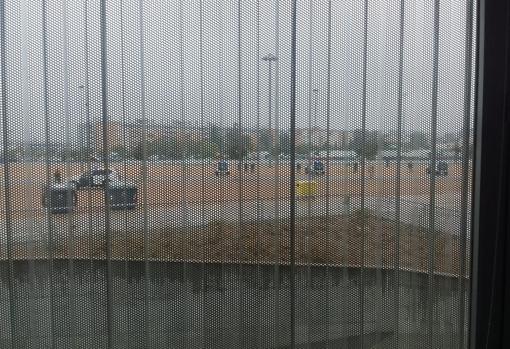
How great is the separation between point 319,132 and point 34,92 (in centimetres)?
90

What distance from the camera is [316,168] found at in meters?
1.48

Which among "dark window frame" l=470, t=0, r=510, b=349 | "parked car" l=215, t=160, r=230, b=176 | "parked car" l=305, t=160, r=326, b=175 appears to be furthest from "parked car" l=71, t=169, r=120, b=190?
"dark window frame" l=470, t=0, r=510, b=349

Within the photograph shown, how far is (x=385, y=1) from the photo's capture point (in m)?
1.54

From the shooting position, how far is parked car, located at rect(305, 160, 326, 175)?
147 cm

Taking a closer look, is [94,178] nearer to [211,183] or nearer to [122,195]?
[122,195]

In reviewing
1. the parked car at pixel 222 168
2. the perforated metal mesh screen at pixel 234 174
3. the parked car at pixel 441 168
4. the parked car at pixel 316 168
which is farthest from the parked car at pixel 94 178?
the parked car at pixel 441 168

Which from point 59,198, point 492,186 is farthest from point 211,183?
point 492,186

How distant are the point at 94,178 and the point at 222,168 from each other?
1.29 ft

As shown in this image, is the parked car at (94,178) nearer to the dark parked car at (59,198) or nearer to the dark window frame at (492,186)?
the dark parked car at (59,198)

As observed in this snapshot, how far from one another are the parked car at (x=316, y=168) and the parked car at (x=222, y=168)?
0.27 m

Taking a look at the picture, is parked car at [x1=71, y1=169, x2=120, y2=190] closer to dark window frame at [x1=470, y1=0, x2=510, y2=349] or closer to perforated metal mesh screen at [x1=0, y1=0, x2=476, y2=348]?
perforated metal mesh screen at [x1=0, y1=0, x2=476, y2=348]

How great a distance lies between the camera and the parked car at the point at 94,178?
134 cm

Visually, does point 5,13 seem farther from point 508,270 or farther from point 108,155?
point 508,270

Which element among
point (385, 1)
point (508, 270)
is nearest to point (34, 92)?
point (385, 1)
